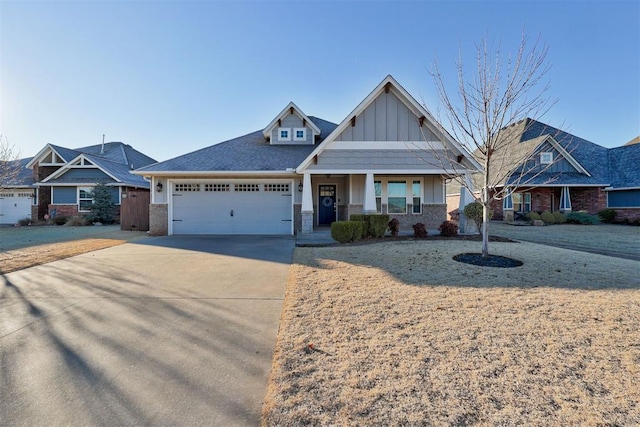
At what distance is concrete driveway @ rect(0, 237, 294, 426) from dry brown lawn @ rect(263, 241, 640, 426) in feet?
1.37

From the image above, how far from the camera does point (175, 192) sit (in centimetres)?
1406

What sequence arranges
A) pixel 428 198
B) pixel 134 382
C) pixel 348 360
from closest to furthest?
pixel 134 382, pixel 348 360, pixel 428 198

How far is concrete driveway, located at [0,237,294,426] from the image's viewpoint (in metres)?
2.47

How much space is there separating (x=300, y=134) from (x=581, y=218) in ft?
64.0

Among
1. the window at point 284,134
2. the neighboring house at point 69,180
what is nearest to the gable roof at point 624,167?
the window at point 284,134

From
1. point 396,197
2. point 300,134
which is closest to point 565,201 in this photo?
point 396,197

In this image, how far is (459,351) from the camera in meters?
3.13

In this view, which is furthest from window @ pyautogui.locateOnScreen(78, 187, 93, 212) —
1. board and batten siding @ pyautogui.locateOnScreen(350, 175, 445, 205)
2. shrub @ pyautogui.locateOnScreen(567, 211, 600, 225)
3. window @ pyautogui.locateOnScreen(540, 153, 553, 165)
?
shrub @ pyautogui.locateOnScreen(567, 211, 600, 225)

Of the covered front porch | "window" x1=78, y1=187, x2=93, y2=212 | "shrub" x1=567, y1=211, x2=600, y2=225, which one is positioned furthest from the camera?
"window" x1=78, y1=187, x2=93, y2=212

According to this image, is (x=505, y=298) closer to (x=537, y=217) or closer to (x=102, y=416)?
(x=102, y=416)

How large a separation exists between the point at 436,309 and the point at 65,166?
27179 millimetres

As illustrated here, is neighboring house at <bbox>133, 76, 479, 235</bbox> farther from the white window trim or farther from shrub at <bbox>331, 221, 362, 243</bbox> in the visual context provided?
the white window trim

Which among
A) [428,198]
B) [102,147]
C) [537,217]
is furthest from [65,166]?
[537,217]

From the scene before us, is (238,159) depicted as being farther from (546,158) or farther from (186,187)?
(546,158)
